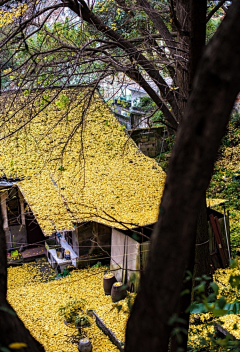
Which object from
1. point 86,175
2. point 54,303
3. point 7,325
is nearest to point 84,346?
point 54,303

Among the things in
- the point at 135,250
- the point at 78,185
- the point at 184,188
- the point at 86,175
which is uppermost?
the point at 184,188

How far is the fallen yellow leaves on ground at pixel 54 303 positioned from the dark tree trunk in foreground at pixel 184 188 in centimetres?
493

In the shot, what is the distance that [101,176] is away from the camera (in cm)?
1020

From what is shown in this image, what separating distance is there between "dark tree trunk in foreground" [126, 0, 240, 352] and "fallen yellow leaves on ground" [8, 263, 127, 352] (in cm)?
493

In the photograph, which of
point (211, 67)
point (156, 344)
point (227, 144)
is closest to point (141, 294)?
point (156, 344)

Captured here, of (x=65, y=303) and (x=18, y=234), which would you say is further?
(x=18, y=234)

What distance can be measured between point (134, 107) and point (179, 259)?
16412 mm

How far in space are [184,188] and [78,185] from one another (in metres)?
8.11

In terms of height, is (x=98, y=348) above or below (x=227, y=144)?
below

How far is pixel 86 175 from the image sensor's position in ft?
33.2

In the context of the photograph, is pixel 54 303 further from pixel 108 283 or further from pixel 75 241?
pixel 75 241

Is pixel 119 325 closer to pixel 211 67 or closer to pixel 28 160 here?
pixel 28 160

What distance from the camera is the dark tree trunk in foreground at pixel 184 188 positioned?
5.58ft

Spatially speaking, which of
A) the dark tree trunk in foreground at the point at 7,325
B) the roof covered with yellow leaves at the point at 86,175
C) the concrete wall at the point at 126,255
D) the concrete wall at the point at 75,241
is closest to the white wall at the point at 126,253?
the concrete wall at the point at 126,255
